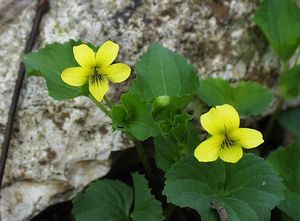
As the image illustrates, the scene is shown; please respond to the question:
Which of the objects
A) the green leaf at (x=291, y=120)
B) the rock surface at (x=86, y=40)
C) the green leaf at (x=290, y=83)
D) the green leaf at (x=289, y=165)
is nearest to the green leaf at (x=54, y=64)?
the rock surface at (x=86, y=40)

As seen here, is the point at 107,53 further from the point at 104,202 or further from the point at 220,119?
the point at 104,202

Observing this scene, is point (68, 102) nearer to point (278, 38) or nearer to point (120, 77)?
point (120, 77)

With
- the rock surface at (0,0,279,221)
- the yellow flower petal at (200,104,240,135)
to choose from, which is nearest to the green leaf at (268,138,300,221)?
the rock surface at (0,0,279,221)

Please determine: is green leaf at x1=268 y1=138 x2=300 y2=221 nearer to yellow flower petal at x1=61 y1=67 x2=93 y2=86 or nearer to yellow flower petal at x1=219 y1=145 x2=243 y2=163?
yellow flower petal at x1=219 y1=145 x2=243 y2=163

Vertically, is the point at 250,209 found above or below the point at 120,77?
below

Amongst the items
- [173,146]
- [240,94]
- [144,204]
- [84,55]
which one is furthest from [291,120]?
[84,55]

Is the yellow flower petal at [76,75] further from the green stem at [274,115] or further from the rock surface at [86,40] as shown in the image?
the green stem at [274,115]

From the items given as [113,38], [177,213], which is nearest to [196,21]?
[113,38]
